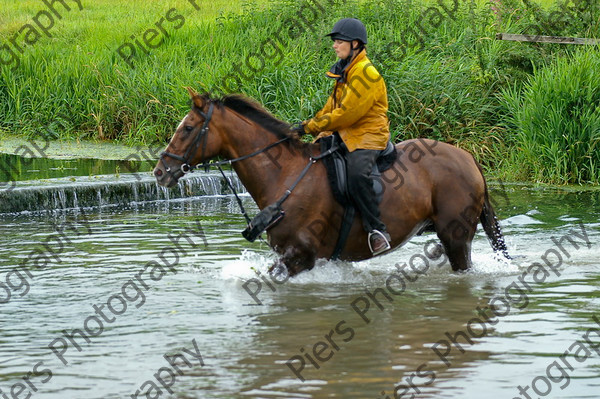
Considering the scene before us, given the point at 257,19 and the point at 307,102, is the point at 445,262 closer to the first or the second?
the point at 307,102

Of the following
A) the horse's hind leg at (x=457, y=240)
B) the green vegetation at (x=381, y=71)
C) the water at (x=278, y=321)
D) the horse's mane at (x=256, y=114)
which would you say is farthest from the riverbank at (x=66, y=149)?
the horse's hind leg at (x=457, y=240)

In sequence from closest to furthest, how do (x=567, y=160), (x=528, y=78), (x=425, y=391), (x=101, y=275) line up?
(x=425, y=391), (x=101, y=275), (x=567, y=160), (x=528, y=78)

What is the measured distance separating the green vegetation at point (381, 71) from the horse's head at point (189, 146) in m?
7.54

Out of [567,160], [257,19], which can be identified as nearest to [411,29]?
[257,19]

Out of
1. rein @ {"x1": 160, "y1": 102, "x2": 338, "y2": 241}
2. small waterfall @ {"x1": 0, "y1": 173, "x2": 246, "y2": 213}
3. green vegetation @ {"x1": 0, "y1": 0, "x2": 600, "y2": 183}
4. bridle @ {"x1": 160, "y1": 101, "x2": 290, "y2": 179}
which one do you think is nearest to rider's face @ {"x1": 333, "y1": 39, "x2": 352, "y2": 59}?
rein @ {"x1": 160, "y1": 102, "x2": 338, "y2": 241}

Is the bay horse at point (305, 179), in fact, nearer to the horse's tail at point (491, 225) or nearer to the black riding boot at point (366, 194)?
the black riding boot at point (366, 194)

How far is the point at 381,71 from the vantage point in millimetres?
16109

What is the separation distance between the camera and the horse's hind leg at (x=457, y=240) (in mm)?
8367

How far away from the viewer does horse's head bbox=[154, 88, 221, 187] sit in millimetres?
7547

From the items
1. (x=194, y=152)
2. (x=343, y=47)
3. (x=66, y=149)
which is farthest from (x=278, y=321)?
(x=66, y=149)

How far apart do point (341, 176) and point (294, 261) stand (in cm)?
79

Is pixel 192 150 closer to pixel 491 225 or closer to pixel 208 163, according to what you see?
pixel 208 163

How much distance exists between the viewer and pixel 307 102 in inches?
620

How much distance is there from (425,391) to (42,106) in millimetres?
14109
